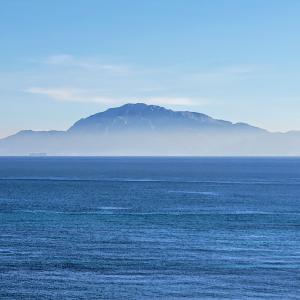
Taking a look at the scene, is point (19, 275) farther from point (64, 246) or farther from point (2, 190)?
point (2, 190)

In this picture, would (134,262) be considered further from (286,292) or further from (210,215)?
(210,215)

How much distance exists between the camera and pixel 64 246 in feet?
240

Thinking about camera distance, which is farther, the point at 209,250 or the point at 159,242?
the point at 159,242

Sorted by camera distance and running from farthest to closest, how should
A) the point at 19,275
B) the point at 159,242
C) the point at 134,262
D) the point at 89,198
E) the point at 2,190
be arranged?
the point at 2,190 < the point at 89,198 < the point at 159,242 < the point at 134,262 < the point at 19,275

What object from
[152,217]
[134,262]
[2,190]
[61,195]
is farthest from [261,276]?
[2,190]

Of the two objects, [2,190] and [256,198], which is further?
[2,190]

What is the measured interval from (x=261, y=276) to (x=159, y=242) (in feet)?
62.9

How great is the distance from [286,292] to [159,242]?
24.4m

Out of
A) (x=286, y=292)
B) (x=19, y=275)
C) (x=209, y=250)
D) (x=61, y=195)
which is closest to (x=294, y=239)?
(x=209, y=250)

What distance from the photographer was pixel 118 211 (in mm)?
109375

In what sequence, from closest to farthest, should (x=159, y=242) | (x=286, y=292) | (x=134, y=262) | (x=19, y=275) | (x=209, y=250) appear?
(x=286, y=292), (x=19, y=275), (x=134, y=262), (x=209, y=250), (x=159, y=242)

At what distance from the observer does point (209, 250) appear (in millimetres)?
71562

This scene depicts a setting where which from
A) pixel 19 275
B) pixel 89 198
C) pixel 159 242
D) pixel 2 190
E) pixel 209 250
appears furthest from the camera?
pixel 2 190

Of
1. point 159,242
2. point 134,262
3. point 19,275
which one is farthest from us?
point 159,242
